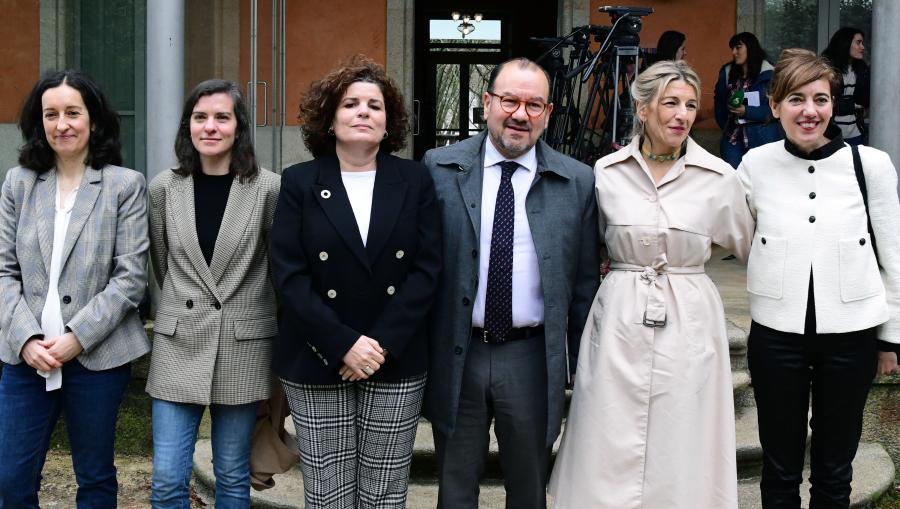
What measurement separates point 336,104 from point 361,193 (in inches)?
10.8

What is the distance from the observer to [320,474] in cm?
303

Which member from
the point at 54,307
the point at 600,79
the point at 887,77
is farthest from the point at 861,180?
the point at 600,79

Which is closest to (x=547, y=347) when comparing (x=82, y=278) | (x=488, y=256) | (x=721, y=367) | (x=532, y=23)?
(x=488, y=256)

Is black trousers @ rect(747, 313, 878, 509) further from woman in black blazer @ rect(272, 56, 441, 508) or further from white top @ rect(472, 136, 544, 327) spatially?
woman in black blazer @ rect(272, 56, 441, 508)

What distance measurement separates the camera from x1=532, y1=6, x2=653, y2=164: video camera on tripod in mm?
6449

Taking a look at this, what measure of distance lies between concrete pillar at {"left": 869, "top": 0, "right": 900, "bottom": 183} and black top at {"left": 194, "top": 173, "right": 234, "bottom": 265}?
11.3ft

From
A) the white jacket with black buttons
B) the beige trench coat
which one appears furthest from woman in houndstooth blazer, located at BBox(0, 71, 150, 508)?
the white jacket with black buttons

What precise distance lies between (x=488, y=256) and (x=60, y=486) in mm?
2641

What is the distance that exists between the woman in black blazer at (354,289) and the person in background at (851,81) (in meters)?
4.75

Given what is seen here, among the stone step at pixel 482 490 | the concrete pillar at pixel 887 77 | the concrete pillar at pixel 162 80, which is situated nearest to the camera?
the stone step at pixel 482 490

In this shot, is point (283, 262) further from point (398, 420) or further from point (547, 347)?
point (547, 347)

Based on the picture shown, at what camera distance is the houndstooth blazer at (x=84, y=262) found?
3.12 meters

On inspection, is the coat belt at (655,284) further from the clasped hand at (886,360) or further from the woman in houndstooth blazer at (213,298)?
the woman in houndstooth blazer at (213,298)

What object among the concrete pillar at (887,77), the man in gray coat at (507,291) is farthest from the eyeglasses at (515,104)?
the concrete pillar at (887,77)
